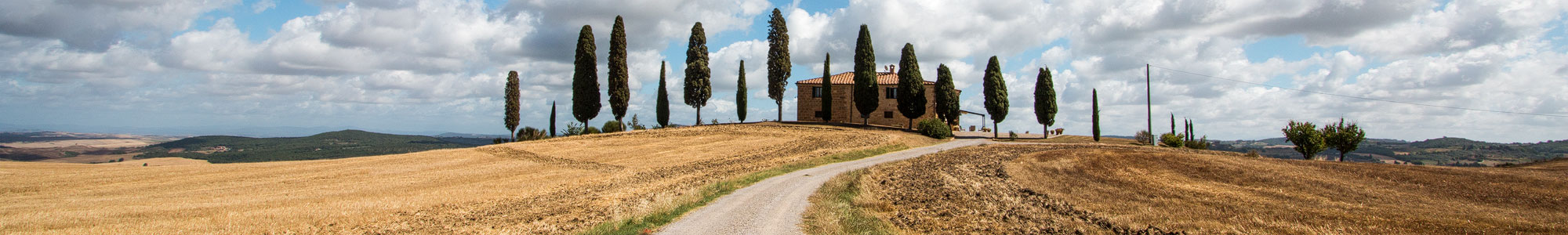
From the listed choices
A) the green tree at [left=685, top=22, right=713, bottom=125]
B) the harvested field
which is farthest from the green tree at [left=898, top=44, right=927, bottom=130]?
the harvested field

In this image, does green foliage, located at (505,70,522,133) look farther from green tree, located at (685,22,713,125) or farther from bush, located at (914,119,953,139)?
bush, located at (914,119,953,139)

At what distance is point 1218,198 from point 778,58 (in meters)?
47.9

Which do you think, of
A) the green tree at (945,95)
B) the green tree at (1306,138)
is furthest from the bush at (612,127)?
the green tree at (1306,138)

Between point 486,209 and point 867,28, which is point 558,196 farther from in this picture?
point 867,28

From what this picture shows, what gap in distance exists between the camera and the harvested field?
465 inches

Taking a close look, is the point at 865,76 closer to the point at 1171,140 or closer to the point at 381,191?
the point at 1171,140

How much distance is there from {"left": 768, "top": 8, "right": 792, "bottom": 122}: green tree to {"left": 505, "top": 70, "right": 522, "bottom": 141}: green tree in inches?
817

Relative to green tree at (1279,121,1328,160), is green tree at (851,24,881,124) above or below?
above

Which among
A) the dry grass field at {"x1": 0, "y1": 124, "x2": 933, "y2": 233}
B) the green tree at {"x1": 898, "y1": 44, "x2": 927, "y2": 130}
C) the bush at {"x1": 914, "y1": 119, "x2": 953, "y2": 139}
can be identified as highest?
the green tree at {"x1": 898, "y1": 44, "x2": 927, "y2": 130}

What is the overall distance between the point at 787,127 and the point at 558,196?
32139 mm

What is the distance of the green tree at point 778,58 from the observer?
61312 millimetres

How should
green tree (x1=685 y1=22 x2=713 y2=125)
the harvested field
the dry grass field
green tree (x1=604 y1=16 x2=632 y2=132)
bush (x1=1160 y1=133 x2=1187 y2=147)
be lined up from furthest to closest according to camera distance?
green tree (x1=685 y1=22 x2=713 y2=125) < green tree (x1=604 y1=16 x2=632 y2=132) < bush (x1=1160 y1=133 x2=1187 y2=147) < the dry grass field < the harvested field

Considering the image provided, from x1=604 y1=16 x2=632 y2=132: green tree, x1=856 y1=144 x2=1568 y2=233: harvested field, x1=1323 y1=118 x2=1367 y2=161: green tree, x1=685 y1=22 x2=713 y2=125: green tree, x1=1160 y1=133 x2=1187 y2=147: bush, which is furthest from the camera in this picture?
x1=685 y1=22 x2=713 y2=125: green tree

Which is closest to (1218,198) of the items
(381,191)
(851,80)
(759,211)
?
(759,211)
